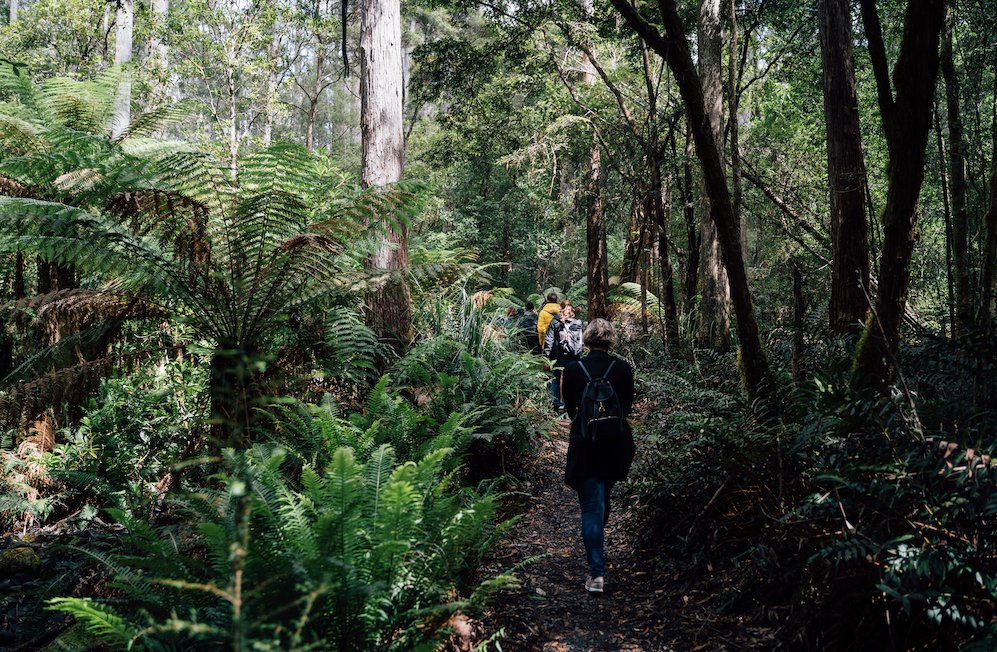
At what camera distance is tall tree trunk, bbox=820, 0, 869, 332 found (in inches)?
238

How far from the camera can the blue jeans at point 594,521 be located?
3914 millimetres

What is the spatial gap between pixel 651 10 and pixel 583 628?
11.4 metres

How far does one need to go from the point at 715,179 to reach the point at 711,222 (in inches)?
210

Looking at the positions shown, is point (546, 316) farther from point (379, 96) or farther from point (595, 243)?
point (595, 243)

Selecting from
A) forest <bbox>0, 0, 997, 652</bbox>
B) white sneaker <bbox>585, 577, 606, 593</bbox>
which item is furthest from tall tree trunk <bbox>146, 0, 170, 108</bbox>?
white sneaker <bbox>585, 577, 606, 593</bbox>

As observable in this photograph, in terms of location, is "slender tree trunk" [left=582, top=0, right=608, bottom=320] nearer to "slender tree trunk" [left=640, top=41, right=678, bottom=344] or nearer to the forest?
"slender tree trunk" [left=640, top=41, right=678, bottom=344]

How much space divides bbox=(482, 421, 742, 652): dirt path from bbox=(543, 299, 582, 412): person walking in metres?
3.70

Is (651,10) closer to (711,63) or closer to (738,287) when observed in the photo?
(711,63)

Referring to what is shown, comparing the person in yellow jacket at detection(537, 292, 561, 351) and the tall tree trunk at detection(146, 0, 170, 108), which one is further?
the tall tree trunk at detection(146, 0, 170, 108)

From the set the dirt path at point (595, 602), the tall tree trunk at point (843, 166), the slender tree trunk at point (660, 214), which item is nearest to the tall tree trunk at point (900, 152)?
the dirt path at point (595, 602)

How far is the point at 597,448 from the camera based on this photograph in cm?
398

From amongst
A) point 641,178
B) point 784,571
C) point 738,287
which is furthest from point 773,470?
point 641,178

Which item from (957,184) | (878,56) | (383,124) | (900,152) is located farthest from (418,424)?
(957,184)

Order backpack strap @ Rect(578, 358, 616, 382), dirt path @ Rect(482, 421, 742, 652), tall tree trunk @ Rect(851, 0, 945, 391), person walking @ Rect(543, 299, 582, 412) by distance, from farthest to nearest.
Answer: person walking @ Rect(543, 299, 582, 412) → backpack strap @ Rect(578, 358, 616, 382) → dirt path @ Rect(482, 421, 742, 652) → tall tree trunk @ Rect(851, 0, 945, 391)
